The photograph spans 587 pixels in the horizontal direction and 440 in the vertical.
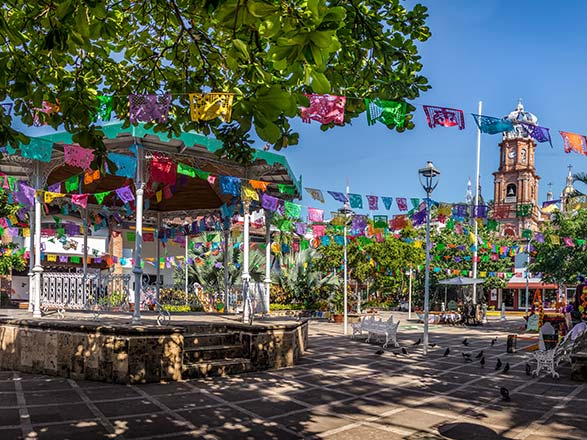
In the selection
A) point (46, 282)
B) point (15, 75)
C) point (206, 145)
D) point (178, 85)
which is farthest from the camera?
point (46, 282)

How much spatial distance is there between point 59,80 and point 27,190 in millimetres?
8127

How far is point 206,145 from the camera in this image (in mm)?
10758

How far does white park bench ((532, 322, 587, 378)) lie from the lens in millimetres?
10273

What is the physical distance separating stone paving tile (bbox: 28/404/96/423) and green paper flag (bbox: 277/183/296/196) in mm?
8541

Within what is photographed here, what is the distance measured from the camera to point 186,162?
1319 cm

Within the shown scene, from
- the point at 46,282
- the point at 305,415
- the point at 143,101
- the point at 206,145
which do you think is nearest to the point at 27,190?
the point at 46,282

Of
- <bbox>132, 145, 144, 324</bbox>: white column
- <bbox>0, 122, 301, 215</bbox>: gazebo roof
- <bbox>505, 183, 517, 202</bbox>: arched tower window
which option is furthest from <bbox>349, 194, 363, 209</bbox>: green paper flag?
<bbox>505, 183, 517, 202</bbox>: arched tower window

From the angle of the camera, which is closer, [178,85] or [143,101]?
[178,85]

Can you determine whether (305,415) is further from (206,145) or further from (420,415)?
(206,145)

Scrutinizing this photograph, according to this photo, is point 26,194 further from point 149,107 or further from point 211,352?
point 149,107

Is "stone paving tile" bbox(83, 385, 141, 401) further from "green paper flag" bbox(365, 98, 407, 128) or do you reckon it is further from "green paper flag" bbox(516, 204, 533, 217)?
"green paper flag" bbox(516, 204, 533, 217)

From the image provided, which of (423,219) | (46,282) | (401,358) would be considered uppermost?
(423,219)

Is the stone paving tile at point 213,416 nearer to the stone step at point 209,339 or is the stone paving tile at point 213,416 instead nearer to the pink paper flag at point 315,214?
the stone step at point 209,339

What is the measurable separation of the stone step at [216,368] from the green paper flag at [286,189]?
578 centimetres
